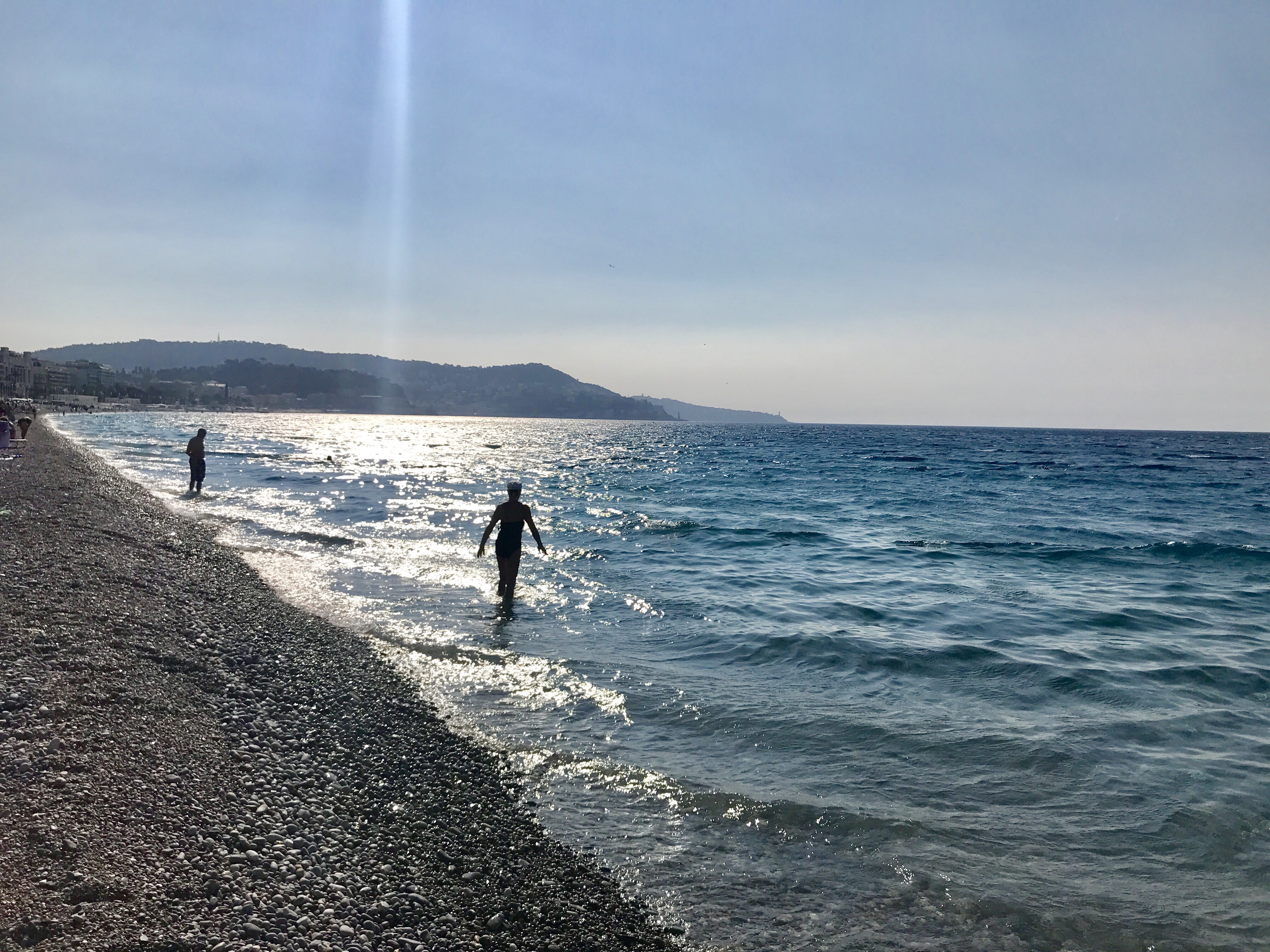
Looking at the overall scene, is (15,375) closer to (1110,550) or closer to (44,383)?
(44,383)

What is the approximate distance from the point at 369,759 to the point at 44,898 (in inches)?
98.7

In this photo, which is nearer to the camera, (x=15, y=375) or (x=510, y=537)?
(x=510, y=537)

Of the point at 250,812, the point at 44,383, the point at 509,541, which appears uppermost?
the point at 44,383

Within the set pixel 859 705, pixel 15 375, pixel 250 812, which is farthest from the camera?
pixel 15 375

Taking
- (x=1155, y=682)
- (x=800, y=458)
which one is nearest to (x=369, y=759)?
(x=1155, y=682)

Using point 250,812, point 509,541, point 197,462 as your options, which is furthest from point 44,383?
point 250,812

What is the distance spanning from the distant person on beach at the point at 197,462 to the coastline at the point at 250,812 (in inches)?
790

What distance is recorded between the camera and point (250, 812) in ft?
17.1

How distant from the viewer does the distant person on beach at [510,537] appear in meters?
12.9

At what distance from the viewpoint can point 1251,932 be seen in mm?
4945

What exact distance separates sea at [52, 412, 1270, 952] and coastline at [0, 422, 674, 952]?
64 cm

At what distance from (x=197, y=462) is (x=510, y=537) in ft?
69.3

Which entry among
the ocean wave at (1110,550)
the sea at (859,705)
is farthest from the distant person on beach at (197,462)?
the ocean wave at (1110,550)

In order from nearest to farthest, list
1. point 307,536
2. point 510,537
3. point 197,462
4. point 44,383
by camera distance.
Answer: point 510,537, point 307,536, point 197,462, point 44,383
